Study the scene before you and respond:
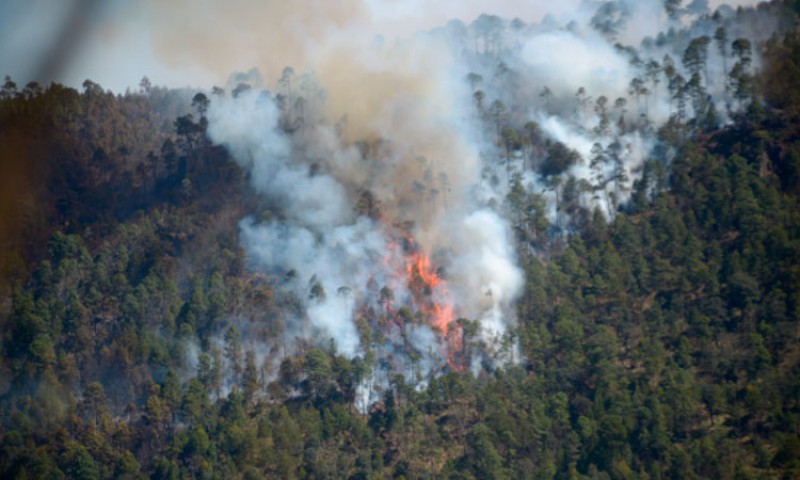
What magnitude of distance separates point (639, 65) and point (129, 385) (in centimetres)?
6196

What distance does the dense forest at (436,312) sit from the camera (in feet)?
242

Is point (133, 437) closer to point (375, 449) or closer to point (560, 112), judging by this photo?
point (375, 449)

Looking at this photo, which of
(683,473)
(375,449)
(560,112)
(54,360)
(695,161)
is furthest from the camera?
(560,112)

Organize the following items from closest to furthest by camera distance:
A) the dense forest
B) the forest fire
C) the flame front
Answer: the dense forest < the flame front < the forest fire

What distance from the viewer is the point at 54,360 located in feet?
269

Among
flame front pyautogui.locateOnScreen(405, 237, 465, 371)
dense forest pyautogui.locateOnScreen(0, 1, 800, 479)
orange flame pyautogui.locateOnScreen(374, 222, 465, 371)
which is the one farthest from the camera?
orange flame pyautogui.locateOnScreen(374, 222, 465, 371)

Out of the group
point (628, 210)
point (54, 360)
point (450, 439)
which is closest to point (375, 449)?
point (450, 439)

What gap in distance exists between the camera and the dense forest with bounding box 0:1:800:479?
7375 centimetres

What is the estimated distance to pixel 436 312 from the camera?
8844 centimetres

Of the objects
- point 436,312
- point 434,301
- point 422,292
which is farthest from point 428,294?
point 436,312

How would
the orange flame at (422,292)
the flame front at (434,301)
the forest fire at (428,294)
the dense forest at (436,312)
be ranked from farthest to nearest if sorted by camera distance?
the orange flame at (422,292)
the forest fire at (428,294)
the flame front at (434,301)
the dense forest at (436,312)

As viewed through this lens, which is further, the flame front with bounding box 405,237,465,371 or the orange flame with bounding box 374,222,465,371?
the orange flame with bounding box 374,222,465,371

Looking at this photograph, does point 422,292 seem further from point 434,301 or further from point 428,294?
point 434,301

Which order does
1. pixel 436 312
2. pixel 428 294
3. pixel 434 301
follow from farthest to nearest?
pixel 428 294
pixel 434 301
pixel 436 312
